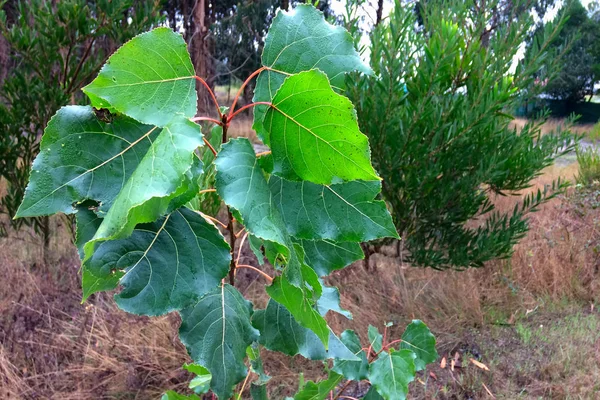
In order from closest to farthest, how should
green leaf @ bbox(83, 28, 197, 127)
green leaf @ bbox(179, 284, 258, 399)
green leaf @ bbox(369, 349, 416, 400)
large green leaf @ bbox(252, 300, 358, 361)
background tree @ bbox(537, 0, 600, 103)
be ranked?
green leaf @ bbox(83, 28, 197, 127) < green leaf @ bbox(179, 284, 258, 399) < large green leaf @ bbox(252, 300, 358, 361) < green leaf @ bbox(369, 349, 416, 400) < background tree @ bbox(537, 0, 600, 103)

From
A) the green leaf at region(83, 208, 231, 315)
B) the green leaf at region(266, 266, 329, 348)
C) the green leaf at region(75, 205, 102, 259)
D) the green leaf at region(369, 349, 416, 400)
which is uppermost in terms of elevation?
the green leaf at region(75, 205, 102, 259)

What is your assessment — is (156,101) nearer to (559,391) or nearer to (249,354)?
(249,354)

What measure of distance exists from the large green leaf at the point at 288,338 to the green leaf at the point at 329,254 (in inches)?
4.4

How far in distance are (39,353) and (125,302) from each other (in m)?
2.33

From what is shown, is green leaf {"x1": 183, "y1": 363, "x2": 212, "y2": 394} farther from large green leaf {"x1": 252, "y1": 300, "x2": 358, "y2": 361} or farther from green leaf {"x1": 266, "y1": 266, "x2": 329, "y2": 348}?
green leaf {"x1": 266, "y1": 266, "x2": 329, "y2": 348}

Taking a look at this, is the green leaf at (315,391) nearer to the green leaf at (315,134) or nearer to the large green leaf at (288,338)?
the large green leaf at (288,338)

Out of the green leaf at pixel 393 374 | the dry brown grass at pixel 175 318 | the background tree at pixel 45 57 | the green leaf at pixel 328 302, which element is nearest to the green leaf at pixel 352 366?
the green leaf at pixel 393 374

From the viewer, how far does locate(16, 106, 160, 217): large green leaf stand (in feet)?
1.55

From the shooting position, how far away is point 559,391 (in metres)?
2.32

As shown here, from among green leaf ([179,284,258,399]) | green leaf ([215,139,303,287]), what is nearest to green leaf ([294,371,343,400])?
green leaf ([179,284,258,399])

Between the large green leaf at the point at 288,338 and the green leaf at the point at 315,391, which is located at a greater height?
the large green leaf at the point at 288,338

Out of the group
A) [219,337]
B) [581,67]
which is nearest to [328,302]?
[219,337]

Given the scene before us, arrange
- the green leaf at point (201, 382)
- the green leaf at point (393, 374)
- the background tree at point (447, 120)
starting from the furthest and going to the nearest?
the background tree at point (447, 120) → the green leaf at point (393, 374) → the green leaf at point (201, 382)

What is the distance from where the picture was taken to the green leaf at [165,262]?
1.65 feet
